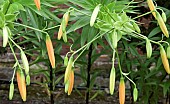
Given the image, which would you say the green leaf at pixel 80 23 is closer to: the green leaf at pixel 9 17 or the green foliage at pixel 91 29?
the green foliage at pixel 91 29

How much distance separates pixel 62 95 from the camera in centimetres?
247

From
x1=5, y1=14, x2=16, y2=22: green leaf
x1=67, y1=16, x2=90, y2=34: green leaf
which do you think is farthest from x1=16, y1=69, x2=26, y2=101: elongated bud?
x1=67, y1=16, x2=90, y2=34: green leaf

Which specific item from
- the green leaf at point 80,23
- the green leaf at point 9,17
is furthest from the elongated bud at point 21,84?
the green leaf at point 80,23

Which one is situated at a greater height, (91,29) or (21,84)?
(91,29)

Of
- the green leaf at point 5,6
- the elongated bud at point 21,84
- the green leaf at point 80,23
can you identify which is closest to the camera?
the elongated bud at point 21,84

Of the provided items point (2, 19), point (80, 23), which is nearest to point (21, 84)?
point (2, 19)

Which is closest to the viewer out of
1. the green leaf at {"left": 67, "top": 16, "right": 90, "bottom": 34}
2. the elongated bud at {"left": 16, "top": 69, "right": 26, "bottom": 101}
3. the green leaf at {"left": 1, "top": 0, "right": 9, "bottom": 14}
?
the elongated bud at {"left": 16, "top": 69, "right": 26, "bottom": 101}

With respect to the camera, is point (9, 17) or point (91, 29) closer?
point (9, 17)

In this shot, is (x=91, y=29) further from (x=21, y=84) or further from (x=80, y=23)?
(x=21, y=84)

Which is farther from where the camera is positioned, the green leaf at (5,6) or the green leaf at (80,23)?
the green leaf at (80,23)

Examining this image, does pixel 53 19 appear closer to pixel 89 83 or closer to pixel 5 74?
pixel 89 83

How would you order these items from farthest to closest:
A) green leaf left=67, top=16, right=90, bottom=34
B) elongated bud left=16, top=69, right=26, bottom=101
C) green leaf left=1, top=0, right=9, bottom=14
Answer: green leaf left=67, top=16, right=90, bottom=34
green leaf left=1, top=0, right=9, bottom=14
elongated bud left=16, top=69, right=26, bottom=101

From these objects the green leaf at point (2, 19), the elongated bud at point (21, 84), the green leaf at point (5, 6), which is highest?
the green leaf at point (5, 6)

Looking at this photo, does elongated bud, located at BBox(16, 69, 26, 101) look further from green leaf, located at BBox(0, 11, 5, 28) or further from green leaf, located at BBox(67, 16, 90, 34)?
green leaf, located at BBox(67, 16, 90, 34)
